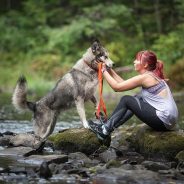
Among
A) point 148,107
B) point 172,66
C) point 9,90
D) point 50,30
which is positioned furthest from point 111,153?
point 50,30

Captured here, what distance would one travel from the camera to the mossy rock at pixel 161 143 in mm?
8281

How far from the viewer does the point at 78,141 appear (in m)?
8.95

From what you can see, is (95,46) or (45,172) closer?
(45,172)

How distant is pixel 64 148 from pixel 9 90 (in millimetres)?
13969

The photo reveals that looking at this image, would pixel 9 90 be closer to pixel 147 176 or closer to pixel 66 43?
pixel 66 43

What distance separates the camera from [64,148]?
916cm

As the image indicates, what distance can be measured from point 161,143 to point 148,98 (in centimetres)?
74

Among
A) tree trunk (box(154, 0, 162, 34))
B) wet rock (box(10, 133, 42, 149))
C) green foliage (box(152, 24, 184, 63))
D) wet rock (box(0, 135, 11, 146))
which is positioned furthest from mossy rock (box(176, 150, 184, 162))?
tree trunk (box(154, 0, 162, 34))

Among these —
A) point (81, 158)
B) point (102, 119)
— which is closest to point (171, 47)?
point (102, 119)

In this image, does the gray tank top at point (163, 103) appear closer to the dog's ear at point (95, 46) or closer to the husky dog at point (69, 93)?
the husky dog at point (69, 93)

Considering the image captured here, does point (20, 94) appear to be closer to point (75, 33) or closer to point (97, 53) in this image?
point (97, 53)

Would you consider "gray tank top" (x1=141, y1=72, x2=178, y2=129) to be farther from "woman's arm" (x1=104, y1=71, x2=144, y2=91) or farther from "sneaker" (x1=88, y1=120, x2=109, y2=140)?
"sneaker" (x1=88, y1=120, x2=109, y2=140)

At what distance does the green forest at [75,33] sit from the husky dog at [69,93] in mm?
12236

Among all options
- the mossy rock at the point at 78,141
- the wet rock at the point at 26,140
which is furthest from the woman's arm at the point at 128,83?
the wet rock at the point at 26,140
